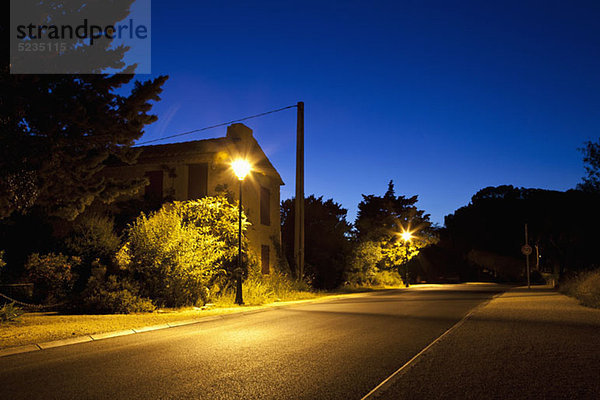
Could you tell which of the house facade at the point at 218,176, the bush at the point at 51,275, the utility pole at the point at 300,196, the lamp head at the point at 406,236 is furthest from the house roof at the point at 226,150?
the lamp head at the point at 406,236

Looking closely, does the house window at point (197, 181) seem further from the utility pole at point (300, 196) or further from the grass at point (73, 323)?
the grass at point (73, 323)

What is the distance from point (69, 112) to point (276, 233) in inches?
719

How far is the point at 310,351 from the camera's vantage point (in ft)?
23.9

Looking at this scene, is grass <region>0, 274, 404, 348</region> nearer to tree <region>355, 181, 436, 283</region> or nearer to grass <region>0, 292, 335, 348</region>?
grass <region>0, 292, 335, 348</region>

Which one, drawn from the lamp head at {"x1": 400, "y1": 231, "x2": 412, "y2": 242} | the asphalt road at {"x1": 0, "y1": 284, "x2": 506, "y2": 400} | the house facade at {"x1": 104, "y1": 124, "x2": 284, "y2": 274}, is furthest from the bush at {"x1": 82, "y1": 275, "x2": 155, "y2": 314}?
the lamp head at {"x1": 400, "y1": 231, "x2": 412, "y2": 242}

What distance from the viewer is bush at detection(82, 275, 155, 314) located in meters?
12.9

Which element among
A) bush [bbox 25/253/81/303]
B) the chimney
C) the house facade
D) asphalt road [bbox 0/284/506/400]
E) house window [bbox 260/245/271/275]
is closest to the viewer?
asphalt road [bbox 0/284/506/400]

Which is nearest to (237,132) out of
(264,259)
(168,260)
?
(264,259)

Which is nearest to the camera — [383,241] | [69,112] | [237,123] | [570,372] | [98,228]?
[570,372]

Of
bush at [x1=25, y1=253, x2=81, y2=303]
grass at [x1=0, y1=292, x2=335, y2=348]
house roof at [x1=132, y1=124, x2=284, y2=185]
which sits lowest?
grass at [x1=0, y1=292, x2=335, y2=348]

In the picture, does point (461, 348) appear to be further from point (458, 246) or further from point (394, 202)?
point (458, 246)

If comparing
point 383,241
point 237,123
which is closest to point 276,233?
point 237,123

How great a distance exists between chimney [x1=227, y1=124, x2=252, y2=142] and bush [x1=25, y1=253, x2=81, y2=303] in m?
13.4

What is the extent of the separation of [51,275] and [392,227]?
31.1 m
